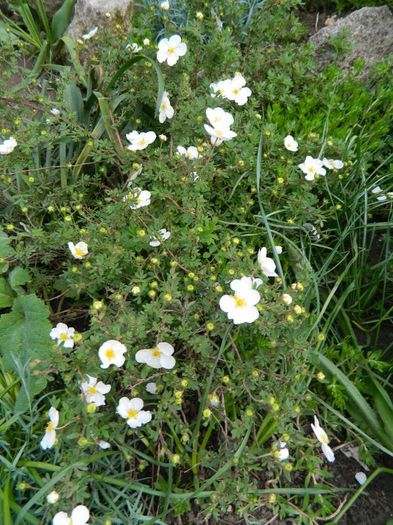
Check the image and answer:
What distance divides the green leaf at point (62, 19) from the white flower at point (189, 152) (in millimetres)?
1810

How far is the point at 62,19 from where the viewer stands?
314 centimetres

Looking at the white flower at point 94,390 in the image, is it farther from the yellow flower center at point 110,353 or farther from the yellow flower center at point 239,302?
the yellow flower center at point 239,302

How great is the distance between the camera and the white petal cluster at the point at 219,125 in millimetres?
1907

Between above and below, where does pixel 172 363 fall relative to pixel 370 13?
below

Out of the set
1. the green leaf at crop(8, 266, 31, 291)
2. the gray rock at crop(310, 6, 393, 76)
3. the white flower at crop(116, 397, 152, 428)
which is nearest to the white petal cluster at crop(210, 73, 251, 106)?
the gray rock at crop(310, 6, 393, 76)

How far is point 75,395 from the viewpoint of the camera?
1570 millimetres

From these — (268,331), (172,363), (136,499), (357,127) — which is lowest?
(136,499)

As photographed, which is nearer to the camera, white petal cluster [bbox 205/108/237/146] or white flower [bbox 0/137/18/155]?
white petal cluster [bbox 205/108/237/146]

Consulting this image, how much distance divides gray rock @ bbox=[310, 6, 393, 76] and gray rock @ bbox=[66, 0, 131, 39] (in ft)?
4.21

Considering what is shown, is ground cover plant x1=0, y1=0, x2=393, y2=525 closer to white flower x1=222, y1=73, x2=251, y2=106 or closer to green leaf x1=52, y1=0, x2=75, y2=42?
white flower x1=222, y1=73, x2=251, y2=106

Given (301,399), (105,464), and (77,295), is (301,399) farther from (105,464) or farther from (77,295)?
(77,295)

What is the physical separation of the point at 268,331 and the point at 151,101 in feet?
4.29

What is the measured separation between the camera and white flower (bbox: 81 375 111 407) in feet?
5.02

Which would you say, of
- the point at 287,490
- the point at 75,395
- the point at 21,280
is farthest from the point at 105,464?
the point at 21,280
